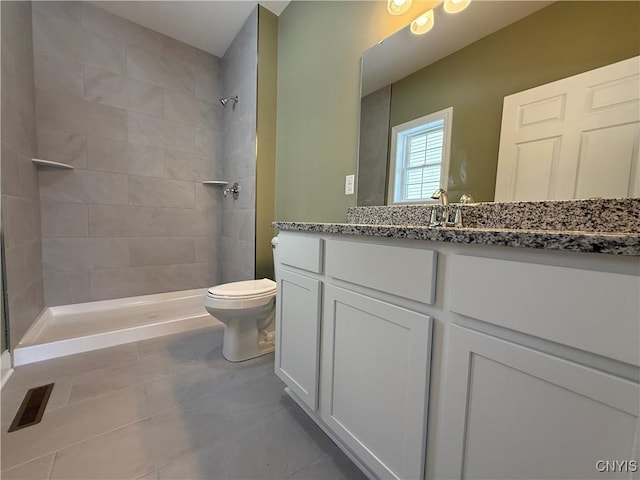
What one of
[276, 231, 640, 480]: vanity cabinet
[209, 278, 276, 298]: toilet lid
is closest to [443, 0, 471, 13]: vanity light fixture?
[276, 231, 640, 480]: vanity cabinet

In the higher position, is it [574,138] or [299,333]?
[574,138]

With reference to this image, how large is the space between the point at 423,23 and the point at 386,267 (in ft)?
4.01

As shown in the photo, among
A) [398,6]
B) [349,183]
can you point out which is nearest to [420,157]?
[349,183]

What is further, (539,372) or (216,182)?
(216,182)

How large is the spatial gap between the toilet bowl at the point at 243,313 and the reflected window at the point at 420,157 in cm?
96

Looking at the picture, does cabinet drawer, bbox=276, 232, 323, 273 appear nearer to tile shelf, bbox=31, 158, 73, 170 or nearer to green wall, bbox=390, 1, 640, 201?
green wall, bbox=390, 1, 640, 201

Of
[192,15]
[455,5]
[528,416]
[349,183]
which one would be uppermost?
[192,15]

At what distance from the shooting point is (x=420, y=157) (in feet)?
4.15

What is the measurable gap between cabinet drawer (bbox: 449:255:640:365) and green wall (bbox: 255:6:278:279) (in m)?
1.85

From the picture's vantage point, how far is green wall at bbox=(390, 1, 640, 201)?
0.78m

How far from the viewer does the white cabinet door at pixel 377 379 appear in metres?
0.66

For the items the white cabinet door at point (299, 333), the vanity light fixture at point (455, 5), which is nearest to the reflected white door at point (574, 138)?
the vanity light fixture at point (455, 5)

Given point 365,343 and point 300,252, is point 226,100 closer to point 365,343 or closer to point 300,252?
point 300,252

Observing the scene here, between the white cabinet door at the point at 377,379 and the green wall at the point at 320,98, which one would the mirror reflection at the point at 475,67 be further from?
the white cabinet door at the point at 377,379
